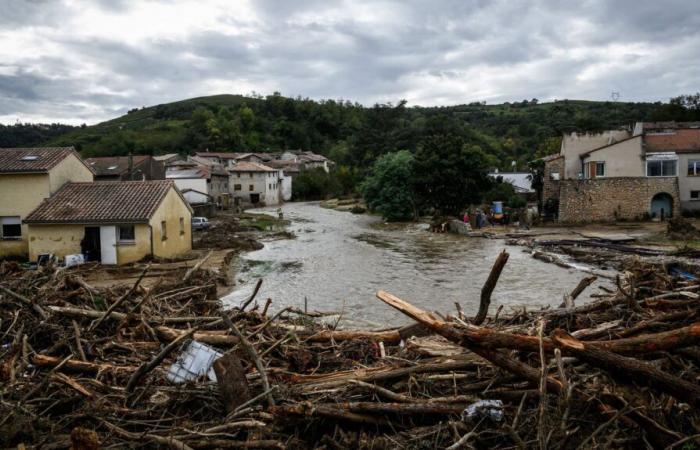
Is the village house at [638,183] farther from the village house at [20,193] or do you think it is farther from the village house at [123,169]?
the village house at [123,169]

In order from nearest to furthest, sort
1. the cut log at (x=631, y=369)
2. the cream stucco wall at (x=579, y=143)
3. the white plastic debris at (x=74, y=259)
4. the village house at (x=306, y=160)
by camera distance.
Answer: the cut log at (x=631, y=369)
the white plastic debris at (x=74, y=259)
the cream stucco wall at (x=579, y=143)
the village house at (x=306, y=160)

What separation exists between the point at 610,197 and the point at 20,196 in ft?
108

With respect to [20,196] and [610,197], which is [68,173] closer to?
[20,196]

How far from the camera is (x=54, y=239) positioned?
22.9 meters

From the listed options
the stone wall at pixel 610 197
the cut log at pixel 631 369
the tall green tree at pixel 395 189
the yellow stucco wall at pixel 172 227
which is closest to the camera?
the cut log at pixel 631 369

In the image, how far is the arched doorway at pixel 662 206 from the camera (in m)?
34.3

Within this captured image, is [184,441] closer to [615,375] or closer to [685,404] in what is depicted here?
[615,375]

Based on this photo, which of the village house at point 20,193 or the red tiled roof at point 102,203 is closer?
the red tiled roof at point 102,203

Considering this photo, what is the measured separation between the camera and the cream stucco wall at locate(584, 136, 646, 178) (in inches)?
1414

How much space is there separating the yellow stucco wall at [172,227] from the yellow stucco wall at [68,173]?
515 cm

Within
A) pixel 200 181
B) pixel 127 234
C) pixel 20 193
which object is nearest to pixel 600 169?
pixel 127 234

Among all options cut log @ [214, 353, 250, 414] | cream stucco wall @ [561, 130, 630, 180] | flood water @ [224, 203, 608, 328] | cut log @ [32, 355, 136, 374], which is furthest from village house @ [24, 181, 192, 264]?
cream stucco wall @ [561, 130, 630, 180]

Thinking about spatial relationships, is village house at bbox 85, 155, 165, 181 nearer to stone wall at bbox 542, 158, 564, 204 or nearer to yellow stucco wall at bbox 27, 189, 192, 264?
yellow stucco wall at bbox 27, 189, 192, 264

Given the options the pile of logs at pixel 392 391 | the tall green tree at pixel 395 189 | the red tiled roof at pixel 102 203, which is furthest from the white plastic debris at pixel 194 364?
the tall green tree at pixel 395 189
